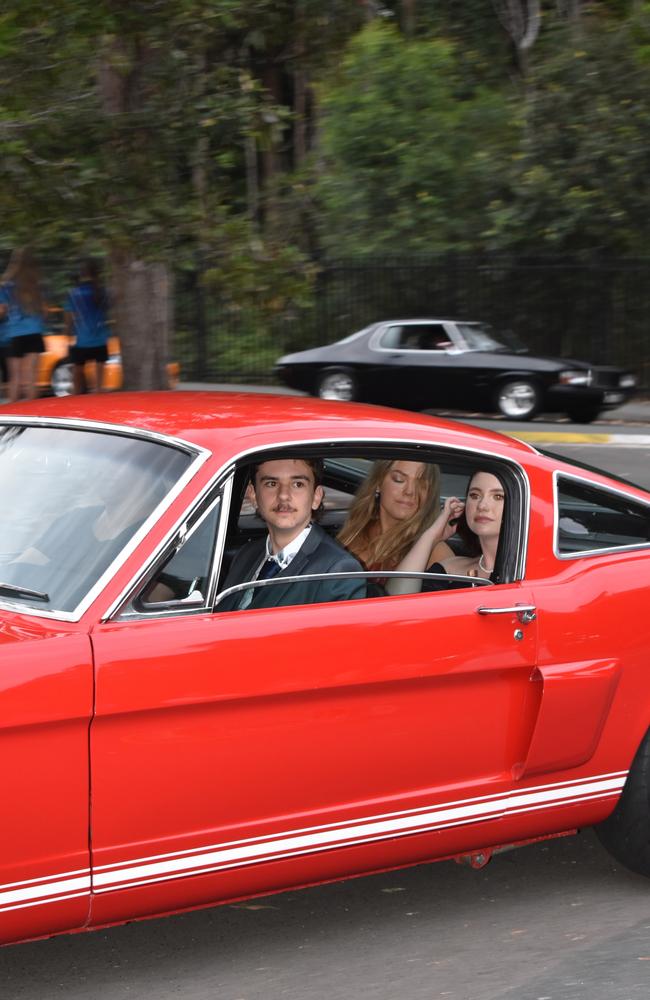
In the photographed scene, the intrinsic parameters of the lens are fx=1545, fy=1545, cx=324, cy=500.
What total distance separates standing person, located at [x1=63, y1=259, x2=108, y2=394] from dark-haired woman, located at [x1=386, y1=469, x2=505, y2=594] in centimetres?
1233

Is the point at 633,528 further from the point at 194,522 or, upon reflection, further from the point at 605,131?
the point at 605,131

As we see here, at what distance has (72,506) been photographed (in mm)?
4004

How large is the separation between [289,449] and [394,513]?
2.83 ft

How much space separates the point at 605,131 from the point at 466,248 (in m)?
3.21

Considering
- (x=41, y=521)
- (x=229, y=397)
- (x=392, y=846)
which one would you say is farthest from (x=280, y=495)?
(x=392, y=846)

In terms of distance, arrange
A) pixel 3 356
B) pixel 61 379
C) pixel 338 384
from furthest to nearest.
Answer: pixel 61 379 < pixel 338 384 < pixel 3 356

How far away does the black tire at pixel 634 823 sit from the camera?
15.2ft

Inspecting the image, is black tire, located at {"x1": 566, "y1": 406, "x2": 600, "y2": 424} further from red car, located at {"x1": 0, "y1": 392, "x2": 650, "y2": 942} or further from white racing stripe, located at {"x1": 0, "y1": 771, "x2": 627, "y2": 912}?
white racing stripe, located at {"x1": 0, "y1": 771, "x2": 627, "y2": 912}

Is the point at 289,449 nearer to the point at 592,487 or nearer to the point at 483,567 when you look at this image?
the point at 483,567

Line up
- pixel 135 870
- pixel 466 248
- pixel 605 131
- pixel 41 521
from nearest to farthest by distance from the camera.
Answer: pixel 135 870 < pixel 41 521 < pixel 605 131 < pixel 466 248

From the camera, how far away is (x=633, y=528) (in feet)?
16.0

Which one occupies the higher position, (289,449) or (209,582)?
(289,449)

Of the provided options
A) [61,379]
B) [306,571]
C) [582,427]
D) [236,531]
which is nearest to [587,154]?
[582,427]

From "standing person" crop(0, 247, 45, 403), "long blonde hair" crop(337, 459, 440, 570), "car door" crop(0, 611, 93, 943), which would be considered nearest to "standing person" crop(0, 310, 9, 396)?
"standing person" crop(0, 247, 45, 403)
